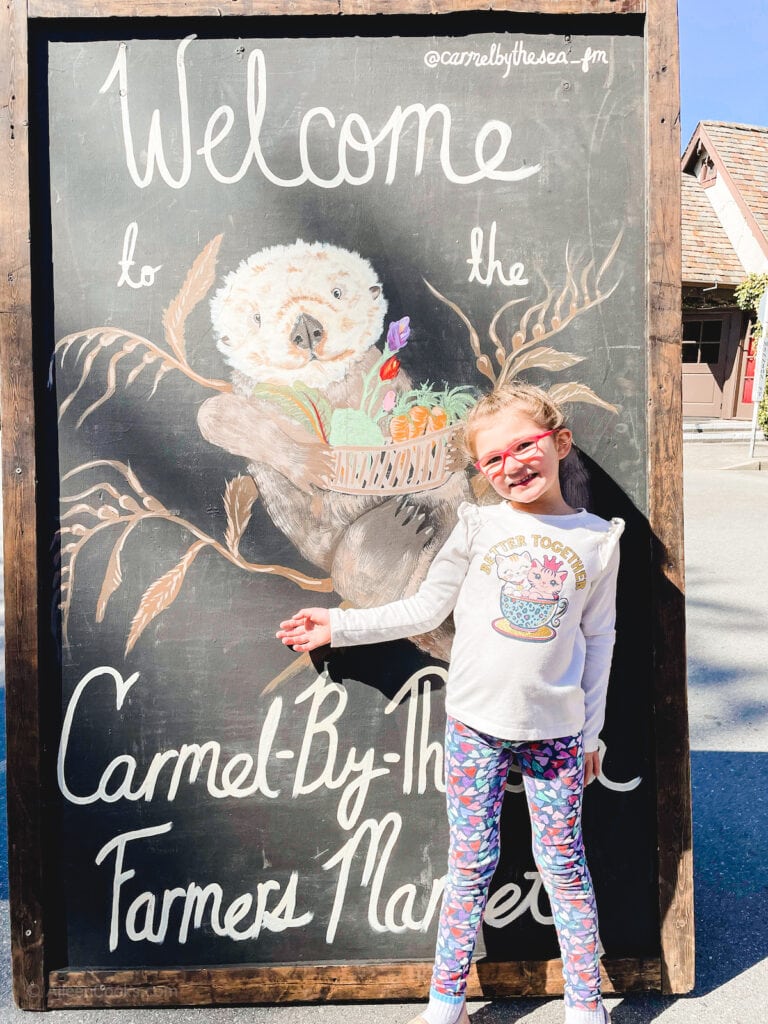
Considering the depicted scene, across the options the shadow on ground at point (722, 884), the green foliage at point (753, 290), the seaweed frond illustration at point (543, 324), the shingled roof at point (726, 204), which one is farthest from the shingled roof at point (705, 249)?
the seaweed frond illustration at point (543, 324)

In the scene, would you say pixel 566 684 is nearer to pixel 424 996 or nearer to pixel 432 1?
pixel 424 996

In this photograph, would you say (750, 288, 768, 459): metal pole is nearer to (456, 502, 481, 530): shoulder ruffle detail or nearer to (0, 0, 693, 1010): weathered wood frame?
(0, 0, 693, 1010): weathered wood frame

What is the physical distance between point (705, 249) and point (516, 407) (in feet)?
59.5

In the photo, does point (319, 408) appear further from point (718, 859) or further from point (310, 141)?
point (718, 859)

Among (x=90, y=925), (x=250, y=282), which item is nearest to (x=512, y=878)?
(x=90, y=925)

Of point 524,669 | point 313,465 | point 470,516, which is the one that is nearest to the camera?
point 524,669

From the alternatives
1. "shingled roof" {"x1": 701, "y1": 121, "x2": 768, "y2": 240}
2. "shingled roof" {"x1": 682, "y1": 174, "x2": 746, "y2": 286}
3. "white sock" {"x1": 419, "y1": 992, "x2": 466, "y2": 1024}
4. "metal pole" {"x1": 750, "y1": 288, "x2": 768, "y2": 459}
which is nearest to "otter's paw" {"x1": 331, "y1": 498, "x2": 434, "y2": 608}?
"white sock" {"x1": 419, "y1": 992, "x2": 466, "y2": 1024}

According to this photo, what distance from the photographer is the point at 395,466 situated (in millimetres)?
1907

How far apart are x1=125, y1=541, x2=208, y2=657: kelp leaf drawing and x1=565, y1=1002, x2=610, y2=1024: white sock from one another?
1295 mm

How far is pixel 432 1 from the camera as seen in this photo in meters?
1.84

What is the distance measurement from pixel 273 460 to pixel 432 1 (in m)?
1.11

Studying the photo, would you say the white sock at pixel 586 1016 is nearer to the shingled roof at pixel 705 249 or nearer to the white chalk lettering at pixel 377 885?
the white chalk lettering at pixel 377 885

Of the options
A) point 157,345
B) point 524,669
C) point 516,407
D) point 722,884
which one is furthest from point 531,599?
point 722,884

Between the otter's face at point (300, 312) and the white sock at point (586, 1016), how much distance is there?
1516mm
